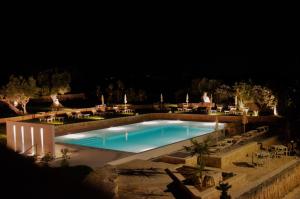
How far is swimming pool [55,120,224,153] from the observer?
1638 centimetres

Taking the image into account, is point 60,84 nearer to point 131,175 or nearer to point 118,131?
point 118,131

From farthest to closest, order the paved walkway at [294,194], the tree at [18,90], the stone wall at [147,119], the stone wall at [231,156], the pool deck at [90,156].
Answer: the tree at [18,90] → the stone wall at [147,119] → the pool deck at [90,156] → the stone wall at [231,156] → the paved walkway at [294,194]

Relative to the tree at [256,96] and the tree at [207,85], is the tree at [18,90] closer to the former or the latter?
the tree at [207,85]

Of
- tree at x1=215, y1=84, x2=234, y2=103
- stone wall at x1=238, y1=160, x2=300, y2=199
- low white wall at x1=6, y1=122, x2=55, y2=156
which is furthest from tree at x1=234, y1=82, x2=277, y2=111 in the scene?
low white wall at x1=6, y1=122, x2=55, y2=156

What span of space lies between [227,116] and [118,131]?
5.80 m

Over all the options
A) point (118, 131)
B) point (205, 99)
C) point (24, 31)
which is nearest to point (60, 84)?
point (118, 131)

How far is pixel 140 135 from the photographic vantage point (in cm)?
1858

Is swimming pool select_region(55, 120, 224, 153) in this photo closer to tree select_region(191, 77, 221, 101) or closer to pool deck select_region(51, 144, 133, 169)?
pool deck select_region(51, 144, 133, 169)

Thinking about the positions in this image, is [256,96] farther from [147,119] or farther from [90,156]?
[90,156]

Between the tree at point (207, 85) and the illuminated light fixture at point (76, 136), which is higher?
the tree at point (207, 85)

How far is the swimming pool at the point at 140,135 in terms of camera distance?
16375 mm

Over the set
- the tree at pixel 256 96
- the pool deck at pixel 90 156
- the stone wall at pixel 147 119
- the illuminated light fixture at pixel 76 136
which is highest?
the tree at pixel 256 96

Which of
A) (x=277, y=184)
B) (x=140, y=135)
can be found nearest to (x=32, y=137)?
(x=140, y=135)

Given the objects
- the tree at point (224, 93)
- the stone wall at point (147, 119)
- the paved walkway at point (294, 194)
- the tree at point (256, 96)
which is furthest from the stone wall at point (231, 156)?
the tree at point (224, 93)
